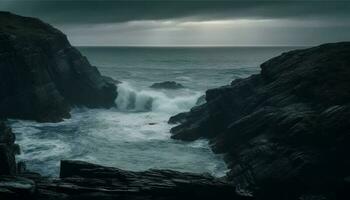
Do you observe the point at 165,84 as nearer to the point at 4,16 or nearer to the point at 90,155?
the point at 4,16

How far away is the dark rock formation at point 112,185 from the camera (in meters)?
28.8

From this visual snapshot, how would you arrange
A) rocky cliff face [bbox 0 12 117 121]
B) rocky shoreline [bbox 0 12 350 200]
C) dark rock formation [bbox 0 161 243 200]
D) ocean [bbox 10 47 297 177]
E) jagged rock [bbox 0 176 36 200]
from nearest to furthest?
jagged rock [bbox 0 176 36 200], dark rock formation [bbox 0 161 243 200], rocky shoreline [bbox 0 12 350 200], ocean [bbox 10 47 297 177], rocky cliff face [bbox 0 12 117 121]

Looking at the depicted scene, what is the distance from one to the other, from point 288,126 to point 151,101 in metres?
54.1

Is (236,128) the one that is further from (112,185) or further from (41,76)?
(41,76)

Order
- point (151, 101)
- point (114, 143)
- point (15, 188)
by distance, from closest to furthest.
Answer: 1. point (15, 188)
2. point (114, 143)
3. point (151, 101)

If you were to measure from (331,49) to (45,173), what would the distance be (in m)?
40.3

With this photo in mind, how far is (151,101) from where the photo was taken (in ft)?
317

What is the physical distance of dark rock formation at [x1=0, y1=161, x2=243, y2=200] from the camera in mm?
28828

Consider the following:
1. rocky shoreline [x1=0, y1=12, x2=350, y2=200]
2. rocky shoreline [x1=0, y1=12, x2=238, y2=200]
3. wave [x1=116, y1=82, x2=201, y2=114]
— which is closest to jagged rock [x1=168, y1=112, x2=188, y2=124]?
rocky shoreline [x1=0, y1=12, x2=350, y2=200]

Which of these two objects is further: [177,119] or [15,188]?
[177,119]

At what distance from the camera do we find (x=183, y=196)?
3281 cm

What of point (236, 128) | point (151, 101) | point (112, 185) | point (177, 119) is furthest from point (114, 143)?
point (151, 101)

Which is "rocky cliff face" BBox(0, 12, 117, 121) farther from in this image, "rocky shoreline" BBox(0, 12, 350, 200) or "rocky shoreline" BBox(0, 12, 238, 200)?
"rocky shoreline" BBox(0, 12, 350, 200)

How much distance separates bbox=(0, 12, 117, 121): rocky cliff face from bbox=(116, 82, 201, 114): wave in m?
2.89
